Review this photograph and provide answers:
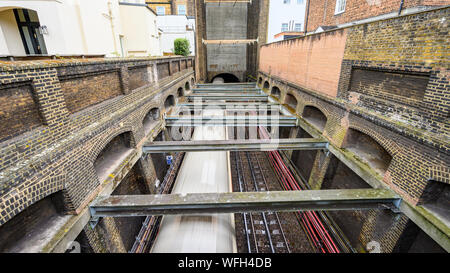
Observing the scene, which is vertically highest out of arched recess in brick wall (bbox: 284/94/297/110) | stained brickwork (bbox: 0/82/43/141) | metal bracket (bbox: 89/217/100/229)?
stained brickwork (bbox: 0/82/43/141)

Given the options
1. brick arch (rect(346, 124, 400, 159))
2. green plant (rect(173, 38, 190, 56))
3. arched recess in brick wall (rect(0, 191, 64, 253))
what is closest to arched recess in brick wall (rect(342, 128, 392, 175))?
brick arch (rect(346, 124, 400, 159))

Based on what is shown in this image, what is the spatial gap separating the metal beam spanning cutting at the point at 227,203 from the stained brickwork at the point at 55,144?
645 mm

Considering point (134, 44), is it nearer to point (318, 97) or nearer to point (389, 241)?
point (318, 97)

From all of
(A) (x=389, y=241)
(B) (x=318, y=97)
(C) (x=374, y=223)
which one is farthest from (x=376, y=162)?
(B) (x=318, y=97)

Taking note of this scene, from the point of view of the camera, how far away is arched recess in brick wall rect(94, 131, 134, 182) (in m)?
5.68

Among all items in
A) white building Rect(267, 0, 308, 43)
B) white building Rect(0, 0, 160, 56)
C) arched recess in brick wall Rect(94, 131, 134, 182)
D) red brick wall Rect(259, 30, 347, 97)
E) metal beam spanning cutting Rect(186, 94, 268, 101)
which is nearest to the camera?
arched recess in brick wall Rect(94, 131, 134, 182)

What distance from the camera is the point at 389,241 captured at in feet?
17.2

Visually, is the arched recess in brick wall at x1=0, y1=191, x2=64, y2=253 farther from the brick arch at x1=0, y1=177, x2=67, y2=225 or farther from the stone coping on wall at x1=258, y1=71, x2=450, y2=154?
the stone coping on wall at x1=258, y1=71, x2=450, y2=154

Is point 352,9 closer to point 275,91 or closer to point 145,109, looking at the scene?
point 275,91

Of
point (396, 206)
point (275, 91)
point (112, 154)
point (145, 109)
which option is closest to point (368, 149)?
point (396, 206)

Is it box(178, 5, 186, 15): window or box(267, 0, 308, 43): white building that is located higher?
box(178, 5, 186, 15): window

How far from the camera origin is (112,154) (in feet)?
21.1

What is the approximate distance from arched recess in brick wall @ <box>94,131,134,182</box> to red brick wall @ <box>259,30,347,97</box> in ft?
25.3

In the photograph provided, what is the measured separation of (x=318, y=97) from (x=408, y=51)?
3915 mm
